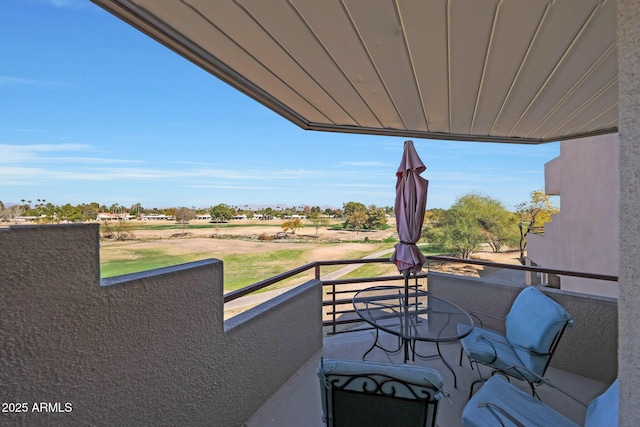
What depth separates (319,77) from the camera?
1873 millimetres

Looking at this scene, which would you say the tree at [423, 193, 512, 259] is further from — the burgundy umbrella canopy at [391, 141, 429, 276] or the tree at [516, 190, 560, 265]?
the burgundy umbrella canopy at [391, 141, 429, 276]

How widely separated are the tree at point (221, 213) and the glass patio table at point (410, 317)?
74.2ft

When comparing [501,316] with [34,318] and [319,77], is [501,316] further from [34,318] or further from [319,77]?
[34,318]

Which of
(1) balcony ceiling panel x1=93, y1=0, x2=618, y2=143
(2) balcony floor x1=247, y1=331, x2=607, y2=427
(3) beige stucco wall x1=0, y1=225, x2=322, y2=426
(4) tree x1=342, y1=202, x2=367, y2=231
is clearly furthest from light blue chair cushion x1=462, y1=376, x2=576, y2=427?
(4) tree x1=342, y1=202, x2=367, y2=231

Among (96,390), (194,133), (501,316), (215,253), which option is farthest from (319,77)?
(194,133)

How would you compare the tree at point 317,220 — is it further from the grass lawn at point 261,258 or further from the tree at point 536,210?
the tree at point 536,210

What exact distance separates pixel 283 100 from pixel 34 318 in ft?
6.48

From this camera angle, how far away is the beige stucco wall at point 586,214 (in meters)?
6.15

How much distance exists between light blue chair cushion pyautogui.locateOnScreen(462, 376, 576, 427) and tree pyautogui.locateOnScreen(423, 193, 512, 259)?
27.9m

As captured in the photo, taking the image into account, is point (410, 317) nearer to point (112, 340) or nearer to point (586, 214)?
point (112, 340)

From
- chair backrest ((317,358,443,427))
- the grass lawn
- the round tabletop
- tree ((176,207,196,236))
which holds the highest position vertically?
tree ((176,207,196,236))

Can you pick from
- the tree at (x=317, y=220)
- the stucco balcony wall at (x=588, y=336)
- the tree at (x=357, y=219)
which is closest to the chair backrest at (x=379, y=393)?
the stucco balcony wall at (x=588, y=336)

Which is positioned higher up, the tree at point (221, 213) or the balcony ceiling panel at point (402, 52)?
the balcony ceiling panel at point (402, 52)

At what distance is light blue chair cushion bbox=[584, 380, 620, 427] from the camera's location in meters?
1.27
